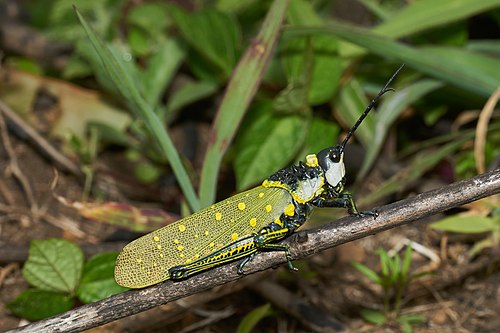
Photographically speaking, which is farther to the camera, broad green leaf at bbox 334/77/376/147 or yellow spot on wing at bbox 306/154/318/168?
broad green leaf at bbox 334/77/376/147

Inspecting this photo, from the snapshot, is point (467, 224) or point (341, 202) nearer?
point (341, 202)

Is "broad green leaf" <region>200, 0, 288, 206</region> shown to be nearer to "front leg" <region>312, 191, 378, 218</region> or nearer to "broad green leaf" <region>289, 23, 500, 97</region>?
"broad green leaf" <region>289, 23, 500, 97</region>

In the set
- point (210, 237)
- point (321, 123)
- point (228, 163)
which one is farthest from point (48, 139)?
point (210, 237)

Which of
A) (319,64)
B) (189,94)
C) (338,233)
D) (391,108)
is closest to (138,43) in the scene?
(189,94)

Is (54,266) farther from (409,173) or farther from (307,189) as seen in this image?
(409,173)

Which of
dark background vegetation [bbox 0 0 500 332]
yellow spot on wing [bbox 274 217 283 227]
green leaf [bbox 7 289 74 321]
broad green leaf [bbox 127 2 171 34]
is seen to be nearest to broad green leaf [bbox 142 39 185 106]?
dark background vegetation [bbox 0 0 500 332]

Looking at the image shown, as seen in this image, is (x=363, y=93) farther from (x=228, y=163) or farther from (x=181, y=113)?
(x=181, y=113)
